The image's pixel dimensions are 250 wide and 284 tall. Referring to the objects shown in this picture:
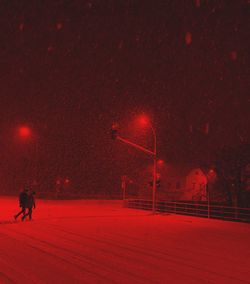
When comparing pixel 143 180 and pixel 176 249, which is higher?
pixel 143 180

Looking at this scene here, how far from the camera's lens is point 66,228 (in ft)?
55.2

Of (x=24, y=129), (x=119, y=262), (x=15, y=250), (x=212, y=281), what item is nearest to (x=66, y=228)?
(x=15, y=250)

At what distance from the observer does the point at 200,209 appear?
976 inches

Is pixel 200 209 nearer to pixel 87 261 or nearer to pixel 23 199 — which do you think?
pixel 23 199

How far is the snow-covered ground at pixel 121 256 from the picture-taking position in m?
8.27

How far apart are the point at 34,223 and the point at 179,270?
11.4 metres

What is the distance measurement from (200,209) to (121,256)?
15.1 m

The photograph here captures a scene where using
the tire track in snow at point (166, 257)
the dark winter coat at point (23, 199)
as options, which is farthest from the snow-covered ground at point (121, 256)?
the dark winter coat at point (23, 199)

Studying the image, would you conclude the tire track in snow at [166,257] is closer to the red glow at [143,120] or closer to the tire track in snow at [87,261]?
the tire track in snow at [87,261]

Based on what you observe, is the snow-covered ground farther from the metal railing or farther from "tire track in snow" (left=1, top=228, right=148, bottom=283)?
the metal railing

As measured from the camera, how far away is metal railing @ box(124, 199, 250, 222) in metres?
22.9

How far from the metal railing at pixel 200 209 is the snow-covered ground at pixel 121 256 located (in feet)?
20.5

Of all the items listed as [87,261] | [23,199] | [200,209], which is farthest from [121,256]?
[200,209]

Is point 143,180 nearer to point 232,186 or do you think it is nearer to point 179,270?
point 232,186
